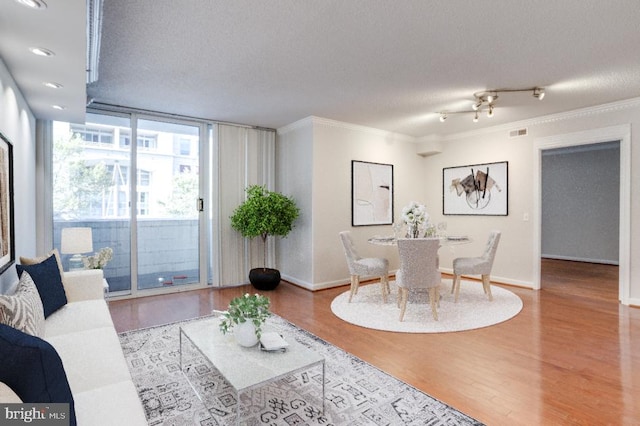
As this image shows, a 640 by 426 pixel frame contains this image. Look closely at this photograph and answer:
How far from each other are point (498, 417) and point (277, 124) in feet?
16.1

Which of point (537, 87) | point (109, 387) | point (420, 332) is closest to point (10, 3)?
point (109, 387)

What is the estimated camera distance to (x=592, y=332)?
11.4 ft

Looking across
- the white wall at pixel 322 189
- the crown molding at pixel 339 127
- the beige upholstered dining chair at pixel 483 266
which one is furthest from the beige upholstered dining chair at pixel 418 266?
the crown molding at pixel 339 127

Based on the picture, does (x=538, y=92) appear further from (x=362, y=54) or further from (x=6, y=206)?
(x=6, y=206)

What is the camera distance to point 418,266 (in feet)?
12.3

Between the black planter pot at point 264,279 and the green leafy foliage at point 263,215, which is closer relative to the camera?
the green leafy foliage at point 263,215

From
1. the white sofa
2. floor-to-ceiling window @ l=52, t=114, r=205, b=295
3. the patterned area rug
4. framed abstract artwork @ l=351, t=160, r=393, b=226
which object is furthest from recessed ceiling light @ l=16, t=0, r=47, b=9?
framed abstract artwork @ l=351, t=160, r=393, b=226

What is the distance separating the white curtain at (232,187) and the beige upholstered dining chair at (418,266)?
112 inches

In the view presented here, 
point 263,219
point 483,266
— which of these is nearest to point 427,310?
point 483,266

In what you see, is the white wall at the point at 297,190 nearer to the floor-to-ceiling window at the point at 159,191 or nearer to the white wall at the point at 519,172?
the floor-to-ceiling window at the point at 159,191

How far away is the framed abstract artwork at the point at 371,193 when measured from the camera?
225 inches

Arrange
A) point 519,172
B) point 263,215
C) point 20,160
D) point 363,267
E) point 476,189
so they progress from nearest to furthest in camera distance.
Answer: point 20,160 < point 363,267 < point 263,215 < point 519,172 < point 476,189

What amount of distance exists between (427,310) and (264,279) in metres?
2.41

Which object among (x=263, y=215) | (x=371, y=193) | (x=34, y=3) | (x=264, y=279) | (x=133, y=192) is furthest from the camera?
(x=371, y=193)
